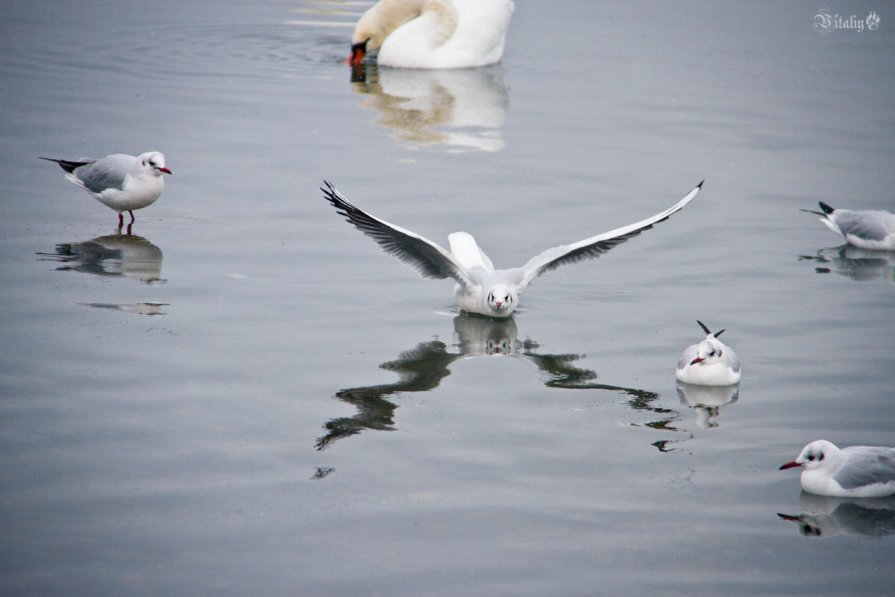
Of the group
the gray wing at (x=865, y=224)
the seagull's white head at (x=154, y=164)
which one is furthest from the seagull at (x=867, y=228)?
the seagull's white head at (x=154, y=164)

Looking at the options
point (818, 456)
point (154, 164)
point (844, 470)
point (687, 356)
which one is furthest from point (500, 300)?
point (154, 164)

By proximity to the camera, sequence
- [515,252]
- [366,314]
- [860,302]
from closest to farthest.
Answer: [366,314]
[860,302]
[515,252]

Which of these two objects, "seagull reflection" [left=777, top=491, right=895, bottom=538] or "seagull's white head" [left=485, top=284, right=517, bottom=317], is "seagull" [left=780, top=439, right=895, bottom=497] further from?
"seagull's white head" [left=485, top=284, right=517, bottom=317]

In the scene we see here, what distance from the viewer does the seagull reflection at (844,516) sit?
667 cm

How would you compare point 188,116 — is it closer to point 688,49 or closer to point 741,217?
point 741,217

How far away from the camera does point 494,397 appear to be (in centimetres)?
827

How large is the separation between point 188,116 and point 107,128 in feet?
3.94

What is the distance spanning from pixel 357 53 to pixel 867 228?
10.1 meters

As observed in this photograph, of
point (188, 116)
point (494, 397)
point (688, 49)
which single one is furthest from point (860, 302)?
point (688, 49)

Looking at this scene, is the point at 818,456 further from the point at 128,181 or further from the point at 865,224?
the point at 128,181

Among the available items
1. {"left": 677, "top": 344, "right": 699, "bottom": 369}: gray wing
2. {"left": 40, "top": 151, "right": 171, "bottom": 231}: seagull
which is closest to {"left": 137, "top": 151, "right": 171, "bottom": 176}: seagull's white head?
{"left": 40, "top": 151, "right": 171, "bottom": 231}: seagull

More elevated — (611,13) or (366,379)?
(611,13)

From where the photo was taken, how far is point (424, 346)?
920 centimetres

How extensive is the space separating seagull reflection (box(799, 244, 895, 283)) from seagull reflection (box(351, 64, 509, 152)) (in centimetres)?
464
